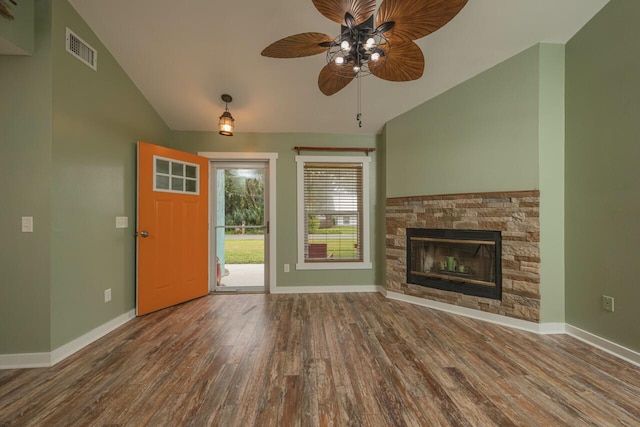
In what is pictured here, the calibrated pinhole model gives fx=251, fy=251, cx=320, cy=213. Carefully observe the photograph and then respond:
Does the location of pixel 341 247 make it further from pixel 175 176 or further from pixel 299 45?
pixel 299 45

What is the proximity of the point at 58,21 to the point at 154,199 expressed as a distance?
1.70 meters

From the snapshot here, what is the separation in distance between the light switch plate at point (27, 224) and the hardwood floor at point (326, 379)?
105 centimetres

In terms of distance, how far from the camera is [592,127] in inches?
89.3

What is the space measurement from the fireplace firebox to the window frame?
0.69 m

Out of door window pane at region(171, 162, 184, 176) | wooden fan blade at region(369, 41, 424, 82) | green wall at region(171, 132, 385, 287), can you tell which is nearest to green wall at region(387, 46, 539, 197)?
green wall at region(171, 132, 385, 287)

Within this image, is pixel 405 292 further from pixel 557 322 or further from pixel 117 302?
pixel 117 302

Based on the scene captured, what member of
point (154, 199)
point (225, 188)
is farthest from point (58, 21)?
point (225, 188)

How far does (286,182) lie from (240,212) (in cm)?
88

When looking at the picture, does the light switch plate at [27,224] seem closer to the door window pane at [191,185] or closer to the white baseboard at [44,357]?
the white baseboard at [44,357]

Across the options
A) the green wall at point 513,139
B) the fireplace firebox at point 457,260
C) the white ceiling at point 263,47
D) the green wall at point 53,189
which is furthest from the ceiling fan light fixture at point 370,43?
the green wall at point 53,189

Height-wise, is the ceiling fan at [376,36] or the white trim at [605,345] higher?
the ceiling fan at [376,36]

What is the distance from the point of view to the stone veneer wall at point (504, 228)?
249 centimetres

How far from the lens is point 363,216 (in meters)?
3.86

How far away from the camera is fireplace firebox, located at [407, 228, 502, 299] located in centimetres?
274
